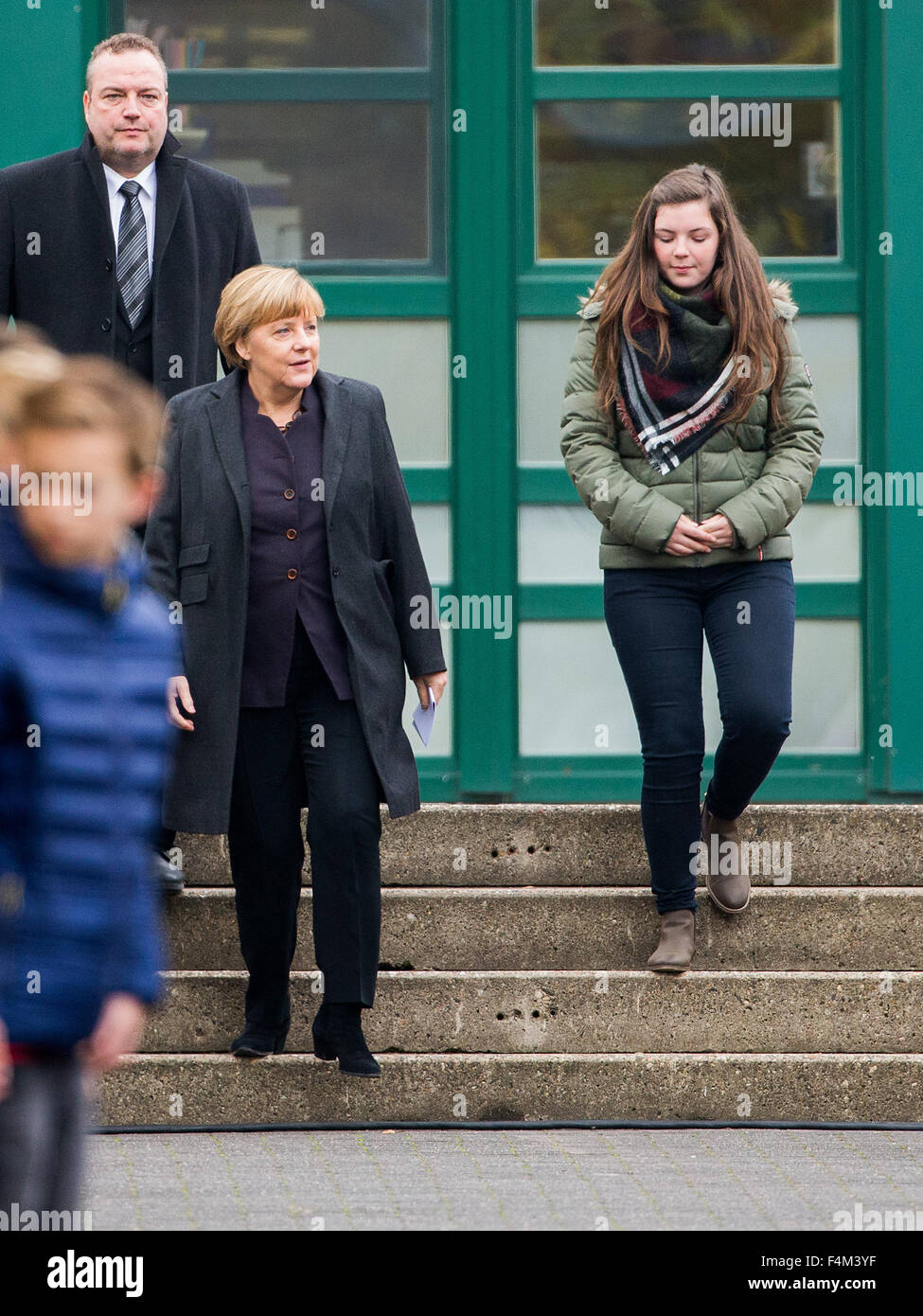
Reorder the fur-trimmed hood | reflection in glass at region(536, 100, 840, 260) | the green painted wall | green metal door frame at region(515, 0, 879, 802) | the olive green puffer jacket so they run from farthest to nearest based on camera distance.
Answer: reflection in glass at region(536, 100, 840, 260)
green metal door frame at region(515, 0, 879, 802)
the green painted wall
the fur-trimmed hood
the olive green puffer jacket

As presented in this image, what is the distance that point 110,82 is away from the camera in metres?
5.57

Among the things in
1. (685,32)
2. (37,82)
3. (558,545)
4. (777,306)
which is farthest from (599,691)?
(37,82)

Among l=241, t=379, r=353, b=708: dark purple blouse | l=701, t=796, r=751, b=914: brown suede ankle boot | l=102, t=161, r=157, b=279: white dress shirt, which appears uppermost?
l=102, t=161, r=157, b=279: white dress shirt

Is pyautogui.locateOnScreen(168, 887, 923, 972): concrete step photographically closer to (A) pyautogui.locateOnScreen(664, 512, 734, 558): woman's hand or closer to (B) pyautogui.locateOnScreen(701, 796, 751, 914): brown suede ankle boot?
(B) pyautogui.locateOnScreen(701, 796, 751, 914): brown suede ankle boot

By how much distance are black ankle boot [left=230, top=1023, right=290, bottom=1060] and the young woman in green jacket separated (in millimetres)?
1017

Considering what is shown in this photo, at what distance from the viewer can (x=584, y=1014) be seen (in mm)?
5605

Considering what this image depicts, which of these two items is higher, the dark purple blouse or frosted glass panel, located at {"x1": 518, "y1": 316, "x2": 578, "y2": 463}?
frosted glass panel, located at {"x1": 518, "y1": 316, "x2": 578, "y2": 463}

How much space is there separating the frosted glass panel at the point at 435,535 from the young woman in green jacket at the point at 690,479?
142cm

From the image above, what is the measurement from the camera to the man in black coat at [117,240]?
5629 millimetres

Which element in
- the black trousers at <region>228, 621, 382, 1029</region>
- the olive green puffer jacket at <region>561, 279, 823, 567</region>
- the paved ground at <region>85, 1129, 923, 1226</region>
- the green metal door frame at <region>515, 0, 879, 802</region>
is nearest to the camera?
the paved ground at <region>85, 1129, 923, 1226</region>

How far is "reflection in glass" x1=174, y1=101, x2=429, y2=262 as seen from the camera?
714 cm

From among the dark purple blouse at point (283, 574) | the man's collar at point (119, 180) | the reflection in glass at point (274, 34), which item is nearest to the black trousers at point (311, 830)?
the dark purple blouse at point (283, 574)

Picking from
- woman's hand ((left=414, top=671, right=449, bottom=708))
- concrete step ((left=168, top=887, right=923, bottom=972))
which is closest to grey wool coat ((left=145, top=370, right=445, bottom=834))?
woman's hand ((left=414, top=671, right=449, bottom=708))

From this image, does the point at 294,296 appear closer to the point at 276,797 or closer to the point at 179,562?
the point at 179,562
